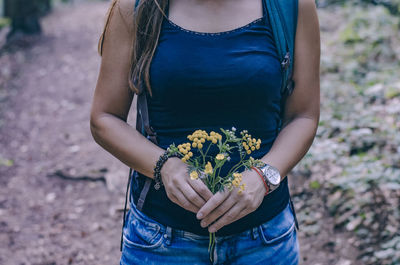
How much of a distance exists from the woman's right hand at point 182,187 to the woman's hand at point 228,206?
0.11ft

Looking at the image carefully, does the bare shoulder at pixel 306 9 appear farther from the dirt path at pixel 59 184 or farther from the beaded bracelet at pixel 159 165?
the dirt path at pixel 59 184

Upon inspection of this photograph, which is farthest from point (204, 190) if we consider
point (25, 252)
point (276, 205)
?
point (25, 252)

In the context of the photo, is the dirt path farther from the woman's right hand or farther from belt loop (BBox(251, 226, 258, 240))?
the woman's right hand

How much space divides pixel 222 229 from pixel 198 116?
412mm

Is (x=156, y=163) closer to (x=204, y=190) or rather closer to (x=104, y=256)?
(x=204, y=190)

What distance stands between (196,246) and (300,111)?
26.4 inches

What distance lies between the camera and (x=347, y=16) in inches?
350

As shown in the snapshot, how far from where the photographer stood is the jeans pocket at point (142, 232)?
157 centimetres

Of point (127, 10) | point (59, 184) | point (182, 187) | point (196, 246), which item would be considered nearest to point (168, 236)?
point (196, 246)

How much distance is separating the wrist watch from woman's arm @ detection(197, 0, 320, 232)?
0.03 m

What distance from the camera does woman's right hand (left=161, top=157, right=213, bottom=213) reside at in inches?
55.7

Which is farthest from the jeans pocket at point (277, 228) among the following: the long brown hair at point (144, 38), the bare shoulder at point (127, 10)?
the bare shoulder at point (127, 10)

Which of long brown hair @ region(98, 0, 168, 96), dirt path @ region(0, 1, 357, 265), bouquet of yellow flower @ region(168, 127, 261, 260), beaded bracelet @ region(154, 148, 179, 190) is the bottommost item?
dirt path @ region(0, 1, 357, 265)

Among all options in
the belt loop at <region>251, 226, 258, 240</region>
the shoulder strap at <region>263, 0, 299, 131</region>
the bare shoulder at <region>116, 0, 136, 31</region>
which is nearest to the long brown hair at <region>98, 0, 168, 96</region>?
the bare shoulder at <region>116, 0, 136, 31</region>
